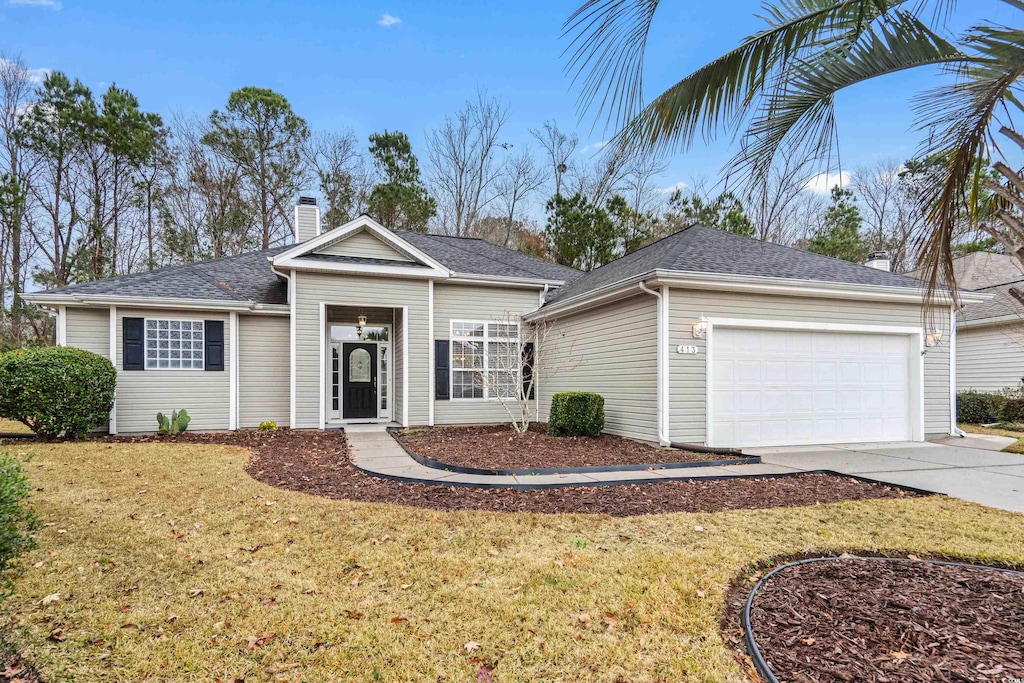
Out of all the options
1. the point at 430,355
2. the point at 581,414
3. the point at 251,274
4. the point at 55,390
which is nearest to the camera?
the point at 55,390

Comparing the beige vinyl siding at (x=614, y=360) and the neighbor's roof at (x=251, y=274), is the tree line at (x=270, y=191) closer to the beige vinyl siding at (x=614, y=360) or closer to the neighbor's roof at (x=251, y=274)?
the neighbor's roof at (x=251, y=274)

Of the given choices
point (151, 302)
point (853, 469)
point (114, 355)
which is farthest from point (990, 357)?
point (114, 355)

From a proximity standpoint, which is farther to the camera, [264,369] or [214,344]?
[264,369]

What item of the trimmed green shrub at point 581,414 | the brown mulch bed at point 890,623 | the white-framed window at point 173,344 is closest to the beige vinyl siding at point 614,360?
the trimmed green shrub at point 581,414

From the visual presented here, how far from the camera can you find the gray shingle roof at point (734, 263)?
855 centimetres

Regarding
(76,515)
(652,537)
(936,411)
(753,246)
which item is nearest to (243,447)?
(76,515)

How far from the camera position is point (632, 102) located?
2346 mm

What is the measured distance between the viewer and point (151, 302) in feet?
32.8

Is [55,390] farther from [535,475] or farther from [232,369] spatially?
[535,475]

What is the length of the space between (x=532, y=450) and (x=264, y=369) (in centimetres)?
633

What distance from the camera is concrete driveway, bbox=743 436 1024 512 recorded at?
18.6 ft

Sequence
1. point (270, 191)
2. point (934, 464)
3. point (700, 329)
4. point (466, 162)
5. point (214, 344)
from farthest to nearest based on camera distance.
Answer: point (466, 162) → point (270, 191) → point (214, 344) → point (700, 329) → point (934, 464)

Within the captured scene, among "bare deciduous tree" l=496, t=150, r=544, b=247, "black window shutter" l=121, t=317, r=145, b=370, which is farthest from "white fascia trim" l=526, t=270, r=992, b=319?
"bare deciduous tree" l=496, t=150, r=544, b=247

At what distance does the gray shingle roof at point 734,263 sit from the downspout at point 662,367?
551 millimetres
